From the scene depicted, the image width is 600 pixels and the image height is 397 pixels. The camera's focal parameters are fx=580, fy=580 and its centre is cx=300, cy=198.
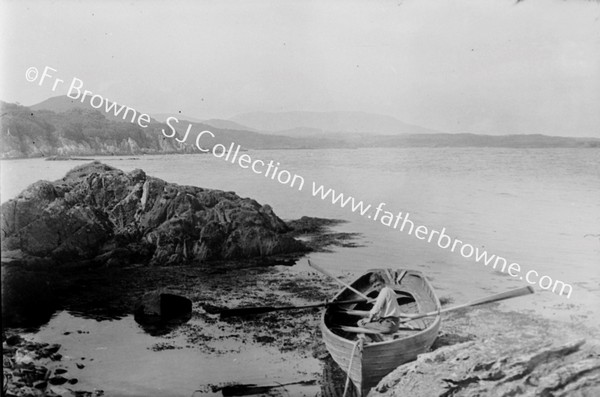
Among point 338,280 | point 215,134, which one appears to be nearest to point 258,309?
point 338,280

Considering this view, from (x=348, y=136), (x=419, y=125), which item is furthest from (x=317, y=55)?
(x=419, y=125)

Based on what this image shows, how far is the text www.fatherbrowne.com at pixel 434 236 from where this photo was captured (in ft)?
15.3

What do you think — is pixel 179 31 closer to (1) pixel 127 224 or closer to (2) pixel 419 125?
(1) pixel 127 224

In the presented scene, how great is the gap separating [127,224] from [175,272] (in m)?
0.57

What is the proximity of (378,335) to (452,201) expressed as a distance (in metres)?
1.26

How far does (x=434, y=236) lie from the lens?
4.72 meters

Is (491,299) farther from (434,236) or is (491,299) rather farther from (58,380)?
(58,380)

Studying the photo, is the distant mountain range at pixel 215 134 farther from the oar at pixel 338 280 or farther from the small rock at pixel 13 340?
the small rock at pixel 13 340

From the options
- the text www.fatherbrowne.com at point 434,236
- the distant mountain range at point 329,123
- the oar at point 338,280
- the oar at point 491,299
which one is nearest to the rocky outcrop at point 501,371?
the oar at point 491,299

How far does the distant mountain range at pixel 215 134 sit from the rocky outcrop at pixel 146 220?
9.7 inches

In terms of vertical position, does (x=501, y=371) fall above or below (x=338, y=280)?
below

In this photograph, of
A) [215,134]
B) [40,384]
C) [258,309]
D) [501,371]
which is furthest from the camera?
[215,134]

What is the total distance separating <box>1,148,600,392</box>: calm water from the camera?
15.3ft

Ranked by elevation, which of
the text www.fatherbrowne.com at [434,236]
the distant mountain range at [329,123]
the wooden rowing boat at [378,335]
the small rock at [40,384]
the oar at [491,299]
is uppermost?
the distant mountain range at [329,123]
